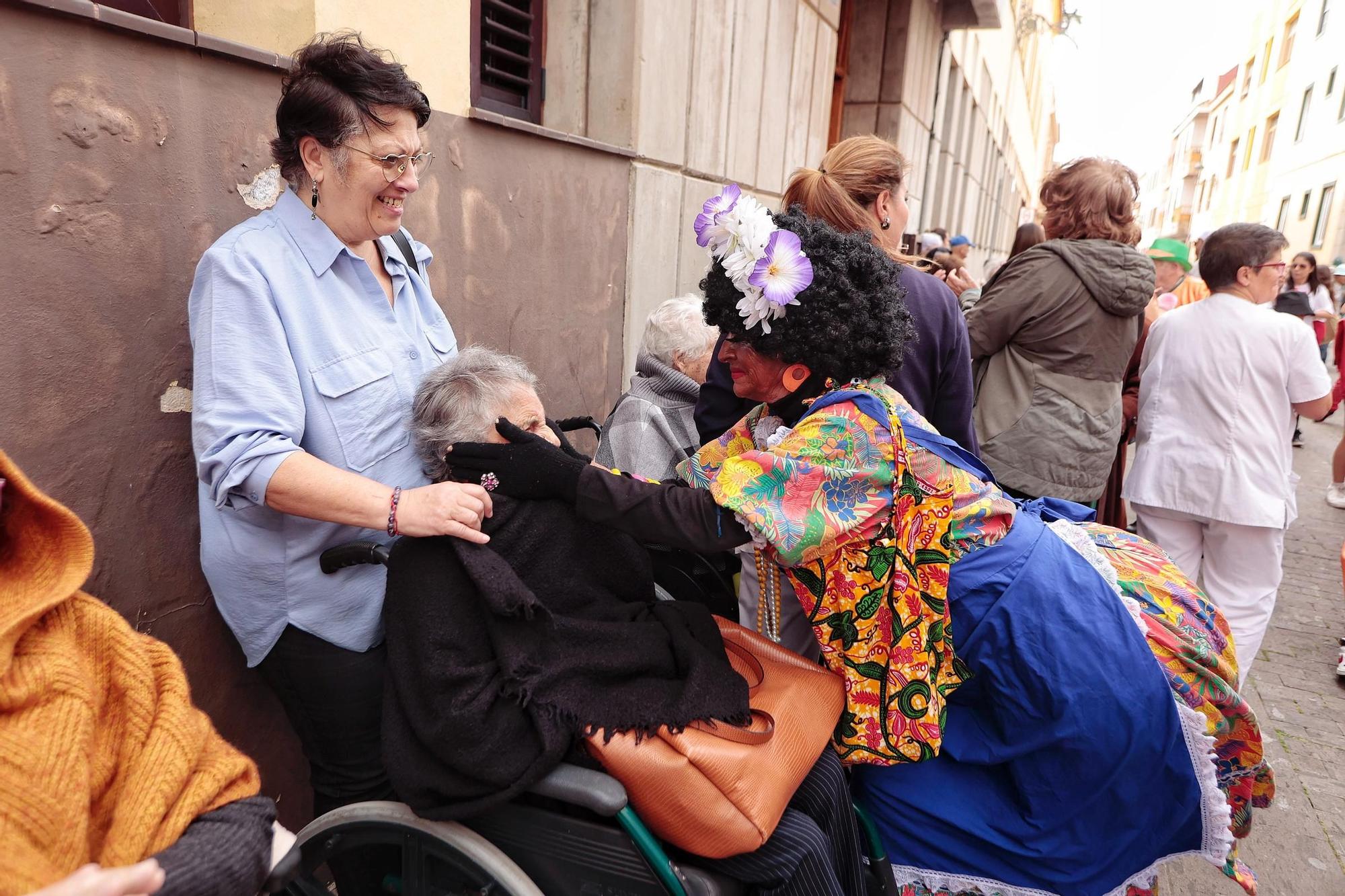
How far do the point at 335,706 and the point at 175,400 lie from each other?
0.80 metres

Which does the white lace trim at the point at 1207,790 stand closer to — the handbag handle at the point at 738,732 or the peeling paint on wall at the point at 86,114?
the handbag handle at the point at 738,732

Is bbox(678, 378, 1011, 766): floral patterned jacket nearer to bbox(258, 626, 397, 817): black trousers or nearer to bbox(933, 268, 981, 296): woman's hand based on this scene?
bbox(258, 626, 397, 817): black trousers

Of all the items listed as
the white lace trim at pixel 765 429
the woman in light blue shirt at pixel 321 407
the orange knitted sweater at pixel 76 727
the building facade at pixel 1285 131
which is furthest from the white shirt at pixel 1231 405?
the building facade at pixel 1285 131

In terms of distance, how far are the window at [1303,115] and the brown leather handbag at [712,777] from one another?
32074 mm

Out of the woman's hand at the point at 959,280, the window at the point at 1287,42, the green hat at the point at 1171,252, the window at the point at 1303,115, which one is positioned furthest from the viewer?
the window at the point at 1287,42

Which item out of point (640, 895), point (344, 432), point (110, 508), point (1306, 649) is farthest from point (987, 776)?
point (1306, 649)

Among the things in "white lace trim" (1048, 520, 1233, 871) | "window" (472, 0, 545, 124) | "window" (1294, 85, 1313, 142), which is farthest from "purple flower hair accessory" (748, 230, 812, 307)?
"window" (1294, 85, 1313, 142)

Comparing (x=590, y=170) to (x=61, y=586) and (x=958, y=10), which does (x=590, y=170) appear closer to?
(x=61, y=586)

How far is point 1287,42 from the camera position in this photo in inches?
1125

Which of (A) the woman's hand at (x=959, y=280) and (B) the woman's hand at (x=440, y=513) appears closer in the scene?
(B) the woman's hand at (x=440, y=513)

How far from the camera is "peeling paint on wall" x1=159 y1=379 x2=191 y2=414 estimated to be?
191 cm

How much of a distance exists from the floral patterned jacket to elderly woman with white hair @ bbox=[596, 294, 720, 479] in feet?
3.71

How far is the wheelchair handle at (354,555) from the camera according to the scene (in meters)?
1.70

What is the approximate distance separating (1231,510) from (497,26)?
345 cm
